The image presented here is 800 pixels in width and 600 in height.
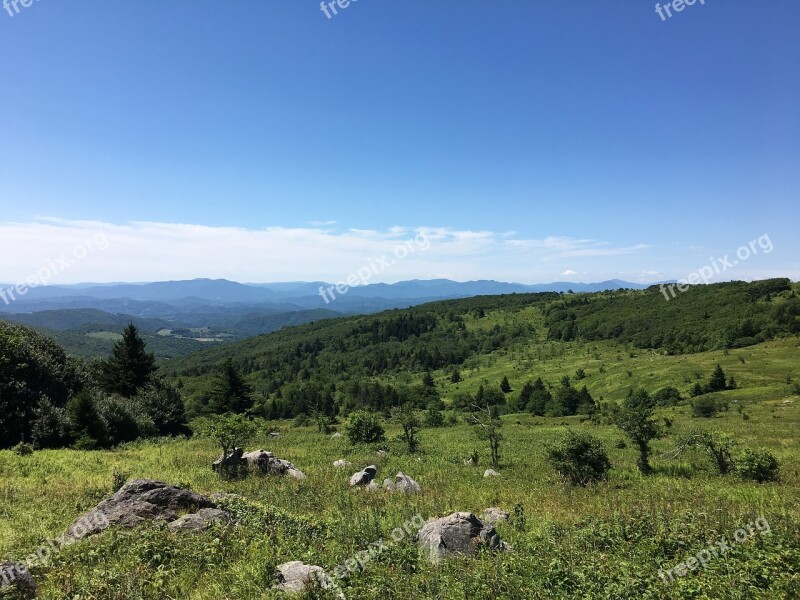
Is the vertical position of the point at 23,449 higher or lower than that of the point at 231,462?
lower

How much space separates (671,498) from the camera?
15984 millimetres

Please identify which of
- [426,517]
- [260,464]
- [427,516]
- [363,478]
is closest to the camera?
[426,517]

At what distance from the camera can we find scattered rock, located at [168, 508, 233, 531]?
11.8m

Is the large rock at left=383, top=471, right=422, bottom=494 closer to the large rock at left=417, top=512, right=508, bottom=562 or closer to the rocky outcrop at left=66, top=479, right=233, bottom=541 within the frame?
the large rock at left=417, top=512, right=508, bottom=562

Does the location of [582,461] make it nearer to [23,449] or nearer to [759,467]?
[759,467]

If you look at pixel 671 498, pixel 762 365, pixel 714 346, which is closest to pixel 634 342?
pixel 714 346

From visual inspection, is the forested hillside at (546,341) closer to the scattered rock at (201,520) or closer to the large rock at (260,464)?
the large rock at (260,464)

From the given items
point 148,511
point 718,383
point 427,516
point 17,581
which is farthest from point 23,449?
point 718,383

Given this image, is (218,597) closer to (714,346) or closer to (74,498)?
(74,498)

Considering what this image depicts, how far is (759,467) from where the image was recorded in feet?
63.3

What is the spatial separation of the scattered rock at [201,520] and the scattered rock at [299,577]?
4044 mm

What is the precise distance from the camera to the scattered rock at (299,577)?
8.20m

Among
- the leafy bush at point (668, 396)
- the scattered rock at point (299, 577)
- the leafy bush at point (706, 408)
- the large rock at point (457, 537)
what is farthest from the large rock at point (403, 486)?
the leafy bush at point (668, 396)

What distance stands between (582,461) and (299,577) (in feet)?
55.4
